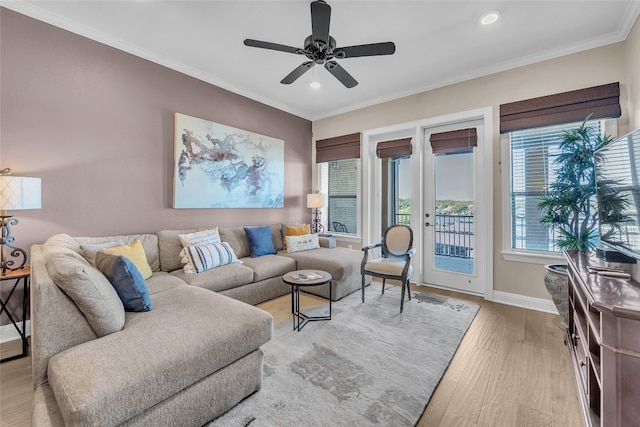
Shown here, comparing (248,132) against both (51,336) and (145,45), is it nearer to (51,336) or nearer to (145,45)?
(145,45)

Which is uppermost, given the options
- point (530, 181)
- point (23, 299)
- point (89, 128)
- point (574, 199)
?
point (89, 128)

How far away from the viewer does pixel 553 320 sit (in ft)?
9.22

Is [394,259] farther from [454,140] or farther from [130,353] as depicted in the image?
[130,353]

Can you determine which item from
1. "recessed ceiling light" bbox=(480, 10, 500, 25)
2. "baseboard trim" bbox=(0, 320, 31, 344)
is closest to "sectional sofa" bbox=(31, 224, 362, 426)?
"baseboard trim" bbox=(0, 320, 31, 344)

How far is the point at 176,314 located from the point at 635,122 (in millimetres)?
4138

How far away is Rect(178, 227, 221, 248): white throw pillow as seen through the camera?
3133 millimetres

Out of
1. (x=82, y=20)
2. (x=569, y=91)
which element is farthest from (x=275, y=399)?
(x=569, y=91)

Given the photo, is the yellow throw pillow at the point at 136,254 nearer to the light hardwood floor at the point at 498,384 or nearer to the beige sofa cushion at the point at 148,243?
the beige sofa cushion at the point at 148,243

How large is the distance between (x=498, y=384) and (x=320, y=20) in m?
2.89

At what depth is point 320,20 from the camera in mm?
2018

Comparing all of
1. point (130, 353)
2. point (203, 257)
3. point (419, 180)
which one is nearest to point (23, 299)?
point (203, 257)

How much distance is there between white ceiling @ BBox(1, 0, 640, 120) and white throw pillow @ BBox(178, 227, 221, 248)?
6.83 ft

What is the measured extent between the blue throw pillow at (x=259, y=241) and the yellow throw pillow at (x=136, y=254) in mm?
1345

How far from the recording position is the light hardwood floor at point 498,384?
61.1 inches
